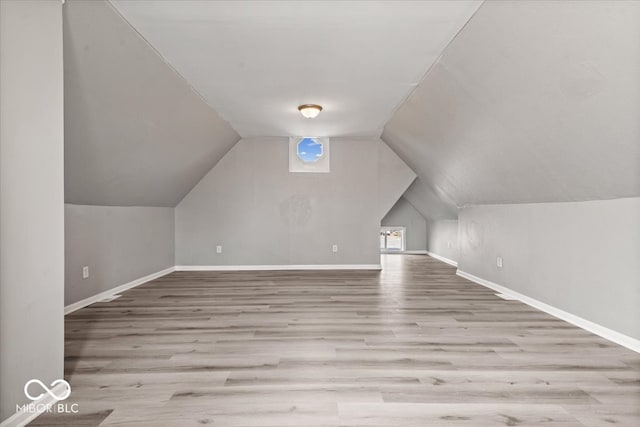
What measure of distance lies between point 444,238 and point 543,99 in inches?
210

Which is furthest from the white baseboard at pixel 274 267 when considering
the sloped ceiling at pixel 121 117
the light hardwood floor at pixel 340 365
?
the light hardwood floor at pixel 340 365

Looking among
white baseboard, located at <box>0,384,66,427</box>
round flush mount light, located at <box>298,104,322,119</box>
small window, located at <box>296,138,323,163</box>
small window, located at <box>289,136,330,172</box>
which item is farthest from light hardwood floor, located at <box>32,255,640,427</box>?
small window, located at <box>296,138,323,163</box>

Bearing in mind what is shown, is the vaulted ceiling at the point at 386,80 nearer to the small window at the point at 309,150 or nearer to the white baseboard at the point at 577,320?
the white baseboard at the point at 577,320

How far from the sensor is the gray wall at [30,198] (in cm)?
148

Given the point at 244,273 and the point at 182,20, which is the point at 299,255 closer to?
the point at 244,273

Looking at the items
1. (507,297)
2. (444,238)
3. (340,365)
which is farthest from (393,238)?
(340,365)

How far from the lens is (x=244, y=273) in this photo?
5633 mm

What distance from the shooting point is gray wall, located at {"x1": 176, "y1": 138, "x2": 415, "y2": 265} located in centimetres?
599

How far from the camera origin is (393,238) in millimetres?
9094

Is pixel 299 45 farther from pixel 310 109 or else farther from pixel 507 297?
pixel 507 297

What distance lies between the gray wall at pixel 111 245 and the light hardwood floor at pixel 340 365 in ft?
1.39

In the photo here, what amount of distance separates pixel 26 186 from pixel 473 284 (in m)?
4.92

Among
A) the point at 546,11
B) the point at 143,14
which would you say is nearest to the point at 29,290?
the point at 143,14

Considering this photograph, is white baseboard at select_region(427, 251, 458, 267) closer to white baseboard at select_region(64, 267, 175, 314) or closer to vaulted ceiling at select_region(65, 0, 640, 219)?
vaulted ceiling at select_region(65, 0, 640, 219)
